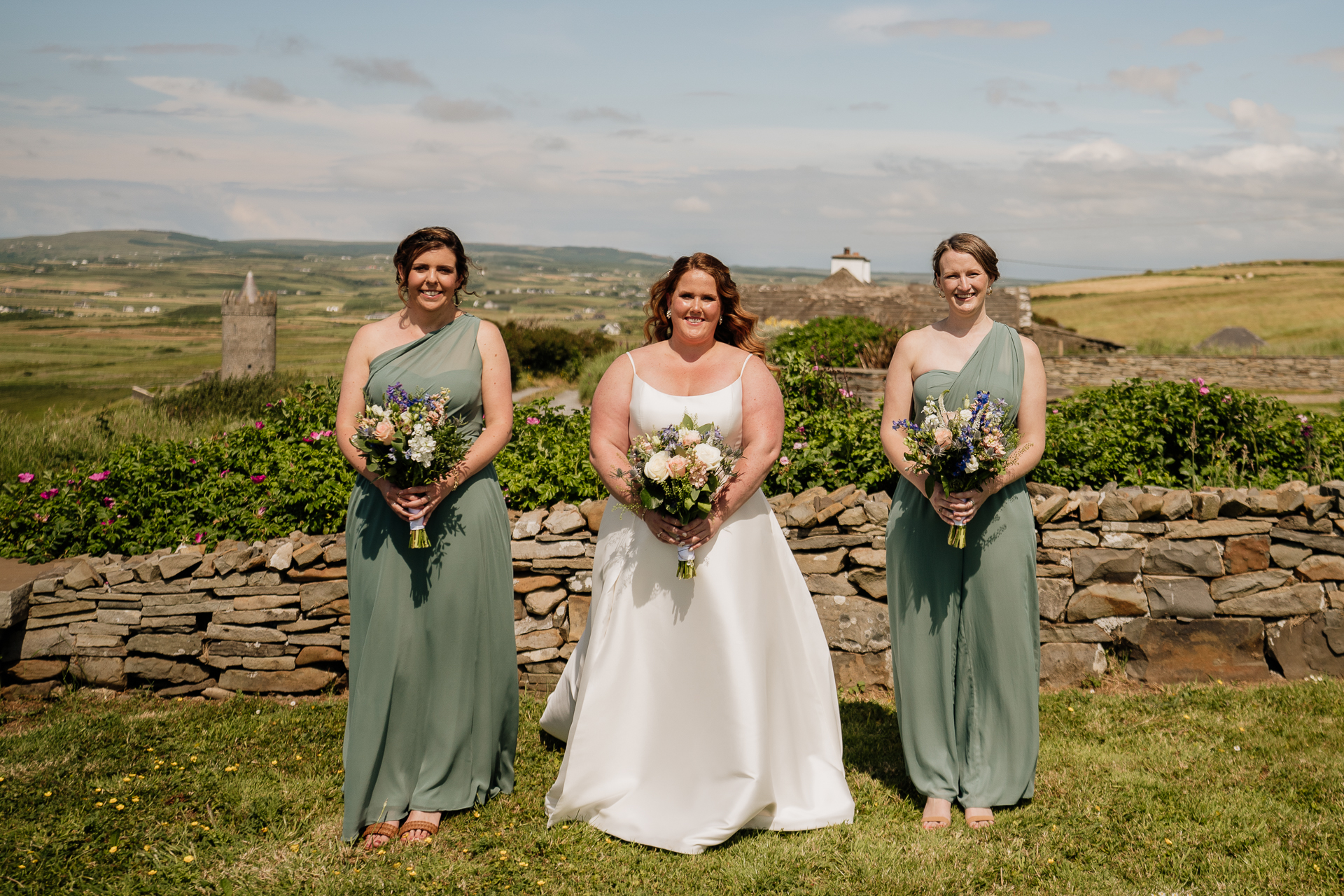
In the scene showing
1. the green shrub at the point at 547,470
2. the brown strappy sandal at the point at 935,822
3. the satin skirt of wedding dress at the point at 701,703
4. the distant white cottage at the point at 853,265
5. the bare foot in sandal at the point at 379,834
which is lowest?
the bare foot in sandal at the point at 379,834

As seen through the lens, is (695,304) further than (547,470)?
No

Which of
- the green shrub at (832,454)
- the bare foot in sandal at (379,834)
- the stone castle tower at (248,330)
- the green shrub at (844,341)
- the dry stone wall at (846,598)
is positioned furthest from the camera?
the stone castle tower at (248,330)

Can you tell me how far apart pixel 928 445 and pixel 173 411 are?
11.0m

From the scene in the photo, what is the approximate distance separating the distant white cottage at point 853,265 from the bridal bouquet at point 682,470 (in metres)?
29.3

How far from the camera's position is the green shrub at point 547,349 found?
24.0 m

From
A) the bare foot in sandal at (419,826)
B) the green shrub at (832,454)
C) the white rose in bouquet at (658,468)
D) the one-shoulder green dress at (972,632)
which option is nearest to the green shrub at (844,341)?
the green shrub at (832,454)

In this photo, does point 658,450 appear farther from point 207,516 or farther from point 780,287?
point 780,287

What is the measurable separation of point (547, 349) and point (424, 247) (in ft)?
68.3

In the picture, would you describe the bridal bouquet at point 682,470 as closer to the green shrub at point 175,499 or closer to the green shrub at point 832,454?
the green shrub at point 832,454

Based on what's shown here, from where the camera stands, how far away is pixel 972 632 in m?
3.98

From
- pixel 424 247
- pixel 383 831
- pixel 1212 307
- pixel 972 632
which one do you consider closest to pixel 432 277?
pixel 424 247

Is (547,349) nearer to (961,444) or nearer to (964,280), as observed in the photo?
(964,280)

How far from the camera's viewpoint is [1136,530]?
5562 millimetres

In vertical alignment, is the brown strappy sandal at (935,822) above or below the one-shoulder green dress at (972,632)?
below
